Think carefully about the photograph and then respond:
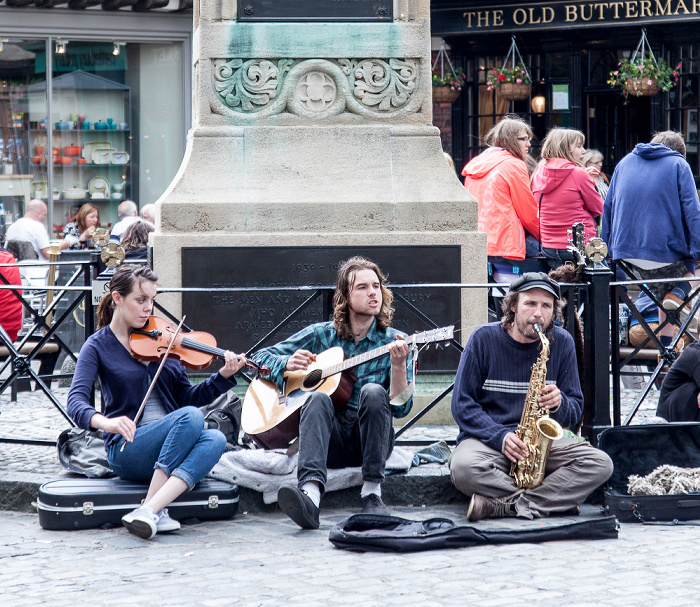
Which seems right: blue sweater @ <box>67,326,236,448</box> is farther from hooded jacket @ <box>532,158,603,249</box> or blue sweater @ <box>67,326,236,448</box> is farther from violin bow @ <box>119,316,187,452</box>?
hooded jacket @ <box>532,158,603,249</box>

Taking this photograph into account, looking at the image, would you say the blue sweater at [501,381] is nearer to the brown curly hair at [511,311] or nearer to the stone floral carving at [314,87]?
the brown curly hair at [511,311]

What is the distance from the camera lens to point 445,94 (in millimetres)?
16672

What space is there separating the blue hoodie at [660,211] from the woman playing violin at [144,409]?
4246 mm

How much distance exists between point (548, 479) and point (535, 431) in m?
0.25

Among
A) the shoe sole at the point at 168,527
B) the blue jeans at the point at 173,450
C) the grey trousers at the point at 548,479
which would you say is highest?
the blue jeans at the point at 173,450

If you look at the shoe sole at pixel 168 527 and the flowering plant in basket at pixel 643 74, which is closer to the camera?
the shoe sole at pixel 168 527

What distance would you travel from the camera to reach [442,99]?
1678 cm

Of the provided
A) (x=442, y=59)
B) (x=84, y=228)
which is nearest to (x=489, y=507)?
(x=84, y=228)

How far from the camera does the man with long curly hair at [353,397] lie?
213 inches

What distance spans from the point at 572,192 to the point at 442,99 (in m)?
8.04

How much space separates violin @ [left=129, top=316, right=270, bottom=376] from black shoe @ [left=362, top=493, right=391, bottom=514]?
851 mm

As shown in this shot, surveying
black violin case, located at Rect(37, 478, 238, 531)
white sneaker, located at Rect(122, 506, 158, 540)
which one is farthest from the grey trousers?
white sneaker, located at Rect(122, 506, 158, 540)

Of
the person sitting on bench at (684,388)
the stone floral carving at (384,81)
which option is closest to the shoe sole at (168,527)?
the person sitting on bench at (684,388)

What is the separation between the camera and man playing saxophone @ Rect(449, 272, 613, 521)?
5504mm
